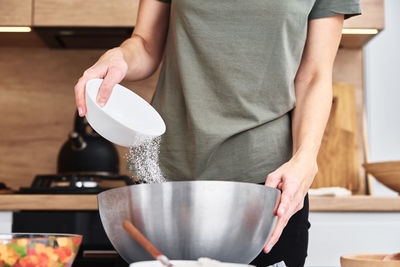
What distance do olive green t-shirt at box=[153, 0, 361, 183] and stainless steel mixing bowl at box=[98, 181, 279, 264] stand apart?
0.38 metres

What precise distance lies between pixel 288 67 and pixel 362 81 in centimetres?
115

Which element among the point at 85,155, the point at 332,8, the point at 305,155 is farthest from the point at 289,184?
the point at 85,155

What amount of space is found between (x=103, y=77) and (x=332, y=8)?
1.59 ft

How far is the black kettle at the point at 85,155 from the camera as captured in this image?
1.83 m

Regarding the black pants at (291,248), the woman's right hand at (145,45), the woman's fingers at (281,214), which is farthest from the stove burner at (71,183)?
A: the woman's fingers at (281,214)

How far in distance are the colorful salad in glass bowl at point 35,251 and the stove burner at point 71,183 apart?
1067mm

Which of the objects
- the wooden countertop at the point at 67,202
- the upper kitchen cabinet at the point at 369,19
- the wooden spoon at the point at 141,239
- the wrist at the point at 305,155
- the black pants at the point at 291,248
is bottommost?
the wooden countertop at the point at 67,202

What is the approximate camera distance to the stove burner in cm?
171

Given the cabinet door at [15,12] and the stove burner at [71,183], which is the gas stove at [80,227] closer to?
the stove burner at [71,183]

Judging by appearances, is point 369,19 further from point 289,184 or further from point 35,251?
point 35,251

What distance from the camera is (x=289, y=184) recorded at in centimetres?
77

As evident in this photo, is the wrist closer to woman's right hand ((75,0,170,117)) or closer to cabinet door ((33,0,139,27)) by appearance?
woman's right hand ((75,0,170,117))

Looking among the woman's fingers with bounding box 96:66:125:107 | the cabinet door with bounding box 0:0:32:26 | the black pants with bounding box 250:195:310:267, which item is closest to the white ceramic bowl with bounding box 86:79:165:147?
the woman's fingers with bounding box 96:66:125:107

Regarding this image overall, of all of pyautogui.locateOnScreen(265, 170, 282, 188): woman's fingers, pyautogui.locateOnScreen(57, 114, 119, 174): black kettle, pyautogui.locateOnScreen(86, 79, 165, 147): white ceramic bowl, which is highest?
pyautogui.locateOnScreen(86, 79, 165, 147): white ceramic bowl
